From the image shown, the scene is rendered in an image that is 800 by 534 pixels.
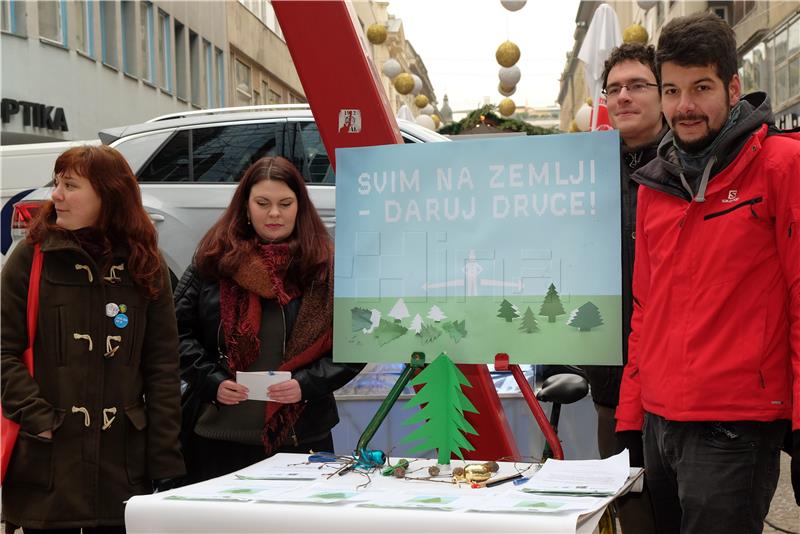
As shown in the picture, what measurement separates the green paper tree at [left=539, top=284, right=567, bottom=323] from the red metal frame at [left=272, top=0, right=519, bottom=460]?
597 mm

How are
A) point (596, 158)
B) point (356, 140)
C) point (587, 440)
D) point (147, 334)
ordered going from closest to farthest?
point (596, 158) < point (147, 334) < point (356, 140) < point (587, 440)

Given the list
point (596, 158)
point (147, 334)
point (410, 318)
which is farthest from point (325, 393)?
point (596, 158)

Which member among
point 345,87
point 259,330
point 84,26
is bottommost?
point 259,330

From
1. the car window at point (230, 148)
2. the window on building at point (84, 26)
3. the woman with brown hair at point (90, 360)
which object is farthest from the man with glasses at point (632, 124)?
the window on building at point (84, 26)

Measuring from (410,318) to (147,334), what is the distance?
87cm

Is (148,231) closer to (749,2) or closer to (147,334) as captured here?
(147,334)

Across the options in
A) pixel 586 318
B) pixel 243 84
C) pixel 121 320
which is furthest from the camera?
pixel 243 84

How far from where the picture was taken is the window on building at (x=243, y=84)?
1137 inches

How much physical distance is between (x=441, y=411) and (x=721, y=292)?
89 cm

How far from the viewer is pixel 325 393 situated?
3.15 metres

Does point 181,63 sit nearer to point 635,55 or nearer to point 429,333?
point 635,55

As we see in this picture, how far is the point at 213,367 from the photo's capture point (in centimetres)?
318

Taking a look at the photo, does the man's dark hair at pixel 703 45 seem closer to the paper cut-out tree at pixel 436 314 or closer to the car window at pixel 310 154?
the paper cut-out tree at pixel 436 314

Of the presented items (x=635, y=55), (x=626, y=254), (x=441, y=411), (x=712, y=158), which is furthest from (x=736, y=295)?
(x=635, y=55)
